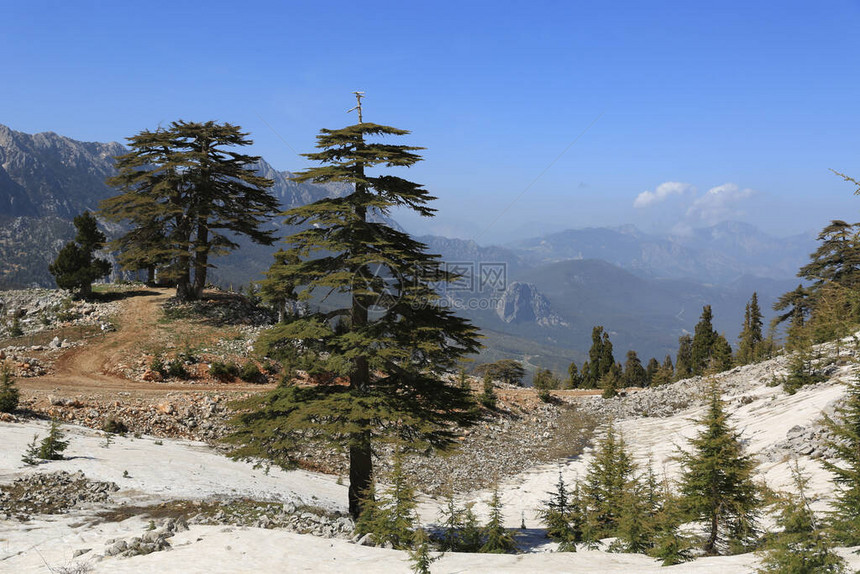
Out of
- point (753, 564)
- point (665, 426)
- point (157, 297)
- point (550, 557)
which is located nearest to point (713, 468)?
point (753, 564)

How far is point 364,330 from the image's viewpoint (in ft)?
45.7

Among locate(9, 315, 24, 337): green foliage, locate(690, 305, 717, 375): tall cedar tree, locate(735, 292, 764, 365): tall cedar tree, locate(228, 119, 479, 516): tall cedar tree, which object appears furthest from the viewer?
locate(690, 305, 717, 375): tall cedar tree

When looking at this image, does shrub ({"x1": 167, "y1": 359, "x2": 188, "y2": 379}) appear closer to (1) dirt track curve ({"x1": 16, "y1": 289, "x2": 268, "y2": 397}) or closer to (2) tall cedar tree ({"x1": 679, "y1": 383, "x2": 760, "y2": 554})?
(1) dirt track curve ({"x1": 16, "y1": 289, "x2": 268, "y2": 397})

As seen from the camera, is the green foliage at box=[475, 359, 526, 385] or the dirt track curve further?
the green foliage at box=[475, 359, 526, 385]

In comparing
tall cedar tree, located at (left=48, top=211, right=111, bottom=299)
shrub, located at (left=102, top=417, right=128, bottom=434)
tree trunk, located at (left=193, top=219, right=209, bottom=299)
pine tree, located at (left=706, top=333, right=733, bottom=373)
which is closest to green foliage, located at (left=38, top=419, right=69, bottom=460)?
shrub, located at (left=102, top=417, right=128, bottom=434)

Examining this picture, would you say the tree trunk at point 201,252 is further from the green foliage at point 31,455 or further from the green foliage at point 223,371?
the green foliage at point 31,455

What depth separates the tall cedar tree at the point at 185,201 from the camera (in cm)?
3797

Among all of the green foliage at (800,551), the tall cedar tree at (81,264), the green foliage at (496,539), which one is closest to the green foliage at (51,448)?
the green foliage at (496,539)

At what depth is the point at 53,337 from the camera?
34.0 m

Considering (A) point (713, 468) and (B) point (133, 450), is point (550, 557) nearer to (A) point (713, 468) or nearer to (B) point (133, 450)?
(A) point (713, 468)

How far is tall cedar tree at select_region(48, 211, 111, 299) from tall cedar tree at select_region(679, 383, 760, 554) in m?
45.5

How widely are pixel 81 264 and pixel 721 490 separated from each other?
158 feet

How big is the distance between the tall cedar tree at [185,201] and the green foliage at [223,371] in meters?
10.3

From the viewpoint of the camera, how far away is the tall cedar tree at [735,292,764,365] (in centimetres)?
5859
